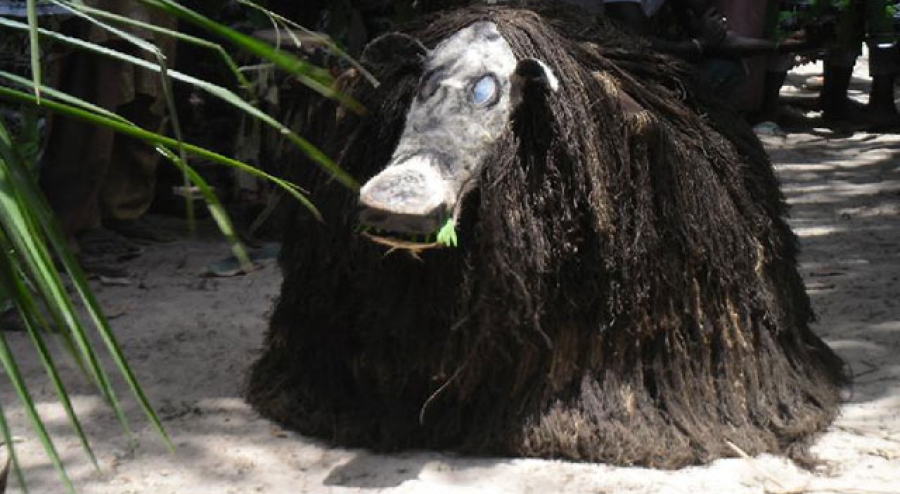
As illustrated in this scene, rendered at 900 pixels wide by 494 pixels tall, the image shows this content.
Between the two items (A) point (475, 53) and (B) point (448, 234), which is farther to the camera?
(A) point (475, 53)

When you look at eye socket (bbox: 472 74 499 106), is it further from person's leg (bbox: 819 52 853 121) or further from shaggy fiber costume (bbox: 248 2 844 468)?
person's leg (bbox: 819 52 853 121)

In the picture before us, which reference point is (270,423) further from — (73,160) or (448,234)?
(73,160)

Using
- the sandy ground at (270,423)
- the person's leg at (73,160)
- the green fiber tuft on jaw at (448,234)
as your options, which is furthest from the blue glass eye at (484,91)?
the person's leg at (73,160)

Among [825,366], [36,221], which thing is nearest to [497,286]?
[825,366]

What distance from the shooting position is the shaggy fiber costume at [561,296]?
3.22m

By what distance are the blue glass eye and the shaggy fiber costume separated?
88mm

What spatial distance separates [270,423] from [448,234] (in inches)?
36.0

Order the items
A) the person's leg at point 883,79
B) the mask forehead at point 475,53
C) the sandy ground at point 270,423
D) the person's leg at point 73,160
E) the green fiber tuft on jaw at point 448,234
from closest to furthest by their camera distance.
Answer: the green fiber tuft on jaw at point 448,234 < the sandy ground at point 270,423 < the mask forehead at point 475,53 < the person's leg at point 73,160 < the person's leg at point 883,79

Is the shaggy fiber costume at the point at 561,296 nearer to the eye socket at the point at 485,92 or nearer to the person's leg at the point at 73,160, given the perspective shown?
the eye socket at the point at 485,92

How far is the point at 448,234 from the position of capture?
3.00 metres

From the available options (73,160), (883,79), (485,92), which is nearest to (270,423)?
(485,92)

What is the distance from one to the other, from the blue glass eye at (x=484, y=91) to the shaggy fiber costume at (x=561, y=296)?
0.09 meters

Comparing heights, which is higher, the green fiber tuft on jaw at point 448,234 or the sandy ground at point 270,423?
the green fiber tuft on jaw at point 448,234

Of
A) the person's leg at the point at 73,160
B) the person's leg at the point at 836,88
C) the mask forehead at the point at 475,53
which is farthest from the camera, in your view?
the person's leg at the point at 836,88
